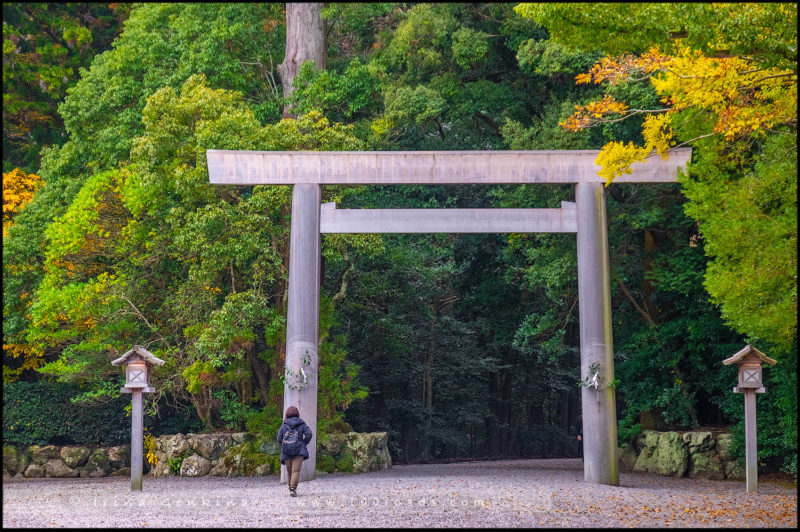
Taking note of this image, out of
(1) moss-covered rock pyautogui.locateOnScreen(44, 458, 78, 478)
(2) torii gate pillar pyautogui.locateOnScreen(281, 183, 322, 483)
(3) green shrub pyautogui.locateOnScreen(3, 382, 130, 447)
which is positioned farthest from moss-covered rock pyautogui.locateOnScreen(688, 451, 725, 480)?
(1) moss-covered rock pyautogui.locateOnScreen(44, 458, 78, 478)

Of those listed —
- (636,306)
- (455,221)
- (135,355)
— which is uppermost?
(455,221)

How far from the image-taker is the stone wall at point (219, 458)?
15008 millimetres

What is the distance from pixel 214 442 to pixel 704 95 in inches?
396

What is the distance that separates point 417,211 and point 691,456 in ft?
21.1

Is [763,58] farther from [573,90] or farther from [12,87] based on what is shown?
[12,87]

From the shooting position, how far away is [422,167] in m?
12.5

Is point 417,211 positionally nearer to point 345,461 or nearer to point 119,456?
point 345,461

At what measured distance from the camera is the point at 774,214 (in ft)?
33.6

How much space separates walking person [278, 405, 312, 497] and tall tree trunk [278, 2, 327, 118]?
9505 mm

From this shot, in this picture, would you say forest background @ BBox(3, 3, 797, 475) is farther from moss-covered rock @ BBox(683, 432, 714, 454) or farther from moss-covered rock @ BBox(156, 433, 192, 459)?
moss-covered rock @ BBox(156, 433, 192, 459)

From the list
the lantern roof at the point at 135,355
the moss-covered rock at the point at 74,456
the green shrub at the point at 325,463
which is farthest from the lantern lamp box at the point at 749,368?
the moss-covered rock at the point at 74,456

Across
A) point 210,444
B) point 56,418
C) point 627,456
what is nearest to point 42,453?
point 56,418

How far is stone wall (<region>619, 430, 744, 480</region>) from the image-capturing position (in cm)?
1456

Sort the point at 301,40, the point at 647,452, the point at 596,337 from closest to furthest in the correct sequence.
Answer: the point at 596,337 < the point at 647,452 < the point at 301,40
